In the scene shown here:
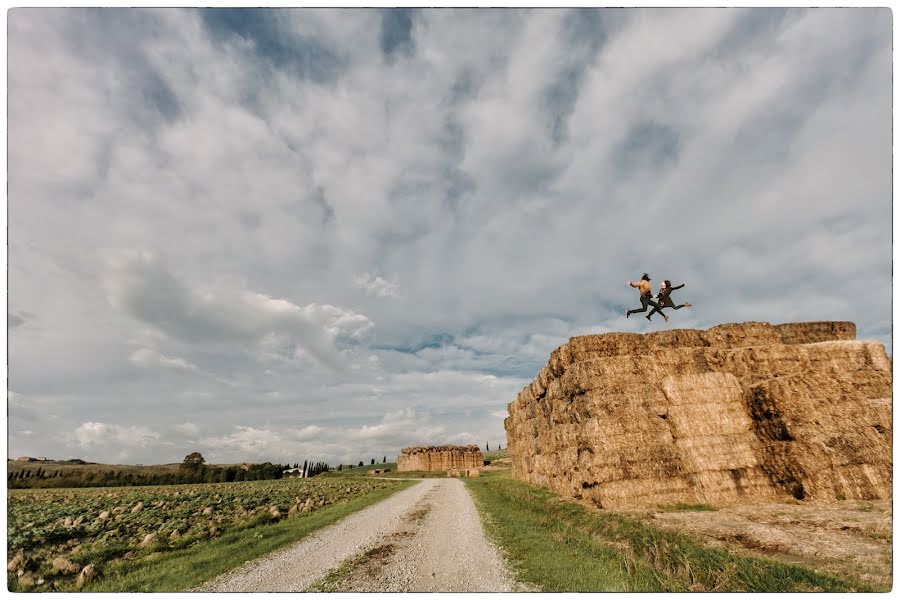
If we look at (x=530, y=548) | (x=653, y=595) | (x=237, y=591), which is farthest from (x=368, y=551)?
(x=653, y=595)

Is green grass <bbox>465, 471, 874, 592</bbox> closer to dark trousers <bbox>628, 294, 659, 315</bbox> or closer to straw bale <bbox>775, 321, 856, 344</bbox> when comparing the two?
dark trousers <bbox>628, 294, 659, 315</bbox>

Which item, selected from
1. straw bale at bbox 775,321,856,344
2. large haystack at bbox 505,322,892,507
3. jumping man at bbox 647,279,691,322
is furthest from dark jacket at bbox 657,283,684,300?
straw bale at bbox 775,321,856,344

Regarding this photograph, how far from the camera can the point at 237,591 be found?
342 inches

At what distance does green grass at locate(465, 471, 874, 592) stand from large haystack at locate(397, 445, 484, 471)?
121338mm

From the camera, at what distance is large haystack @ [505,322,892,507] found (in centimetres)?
1928

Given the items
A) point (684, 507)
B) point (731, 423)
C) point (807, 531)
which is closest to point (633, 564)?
point (807, 531)

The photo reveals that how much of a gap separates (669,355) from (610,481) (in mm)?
9278

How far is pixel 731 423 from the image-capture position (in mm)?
21672

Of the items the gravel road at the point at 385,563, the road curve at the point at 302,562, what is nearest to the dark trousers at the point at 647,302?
the gravel road at the point at 385,563

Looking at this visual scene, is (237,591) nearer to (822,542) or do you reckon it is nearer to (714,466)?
(822,542)

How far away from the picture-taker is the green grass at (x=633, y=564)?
8570 mm

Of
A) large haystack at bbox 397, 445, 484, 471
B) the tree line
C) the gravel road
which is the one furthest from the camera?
large haystack at bbox 397, 445, 484, 471

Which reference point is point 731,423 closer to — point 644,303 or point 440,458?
point 644,303

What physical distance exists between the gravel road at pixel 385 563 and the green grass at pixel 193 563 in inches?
21.8
